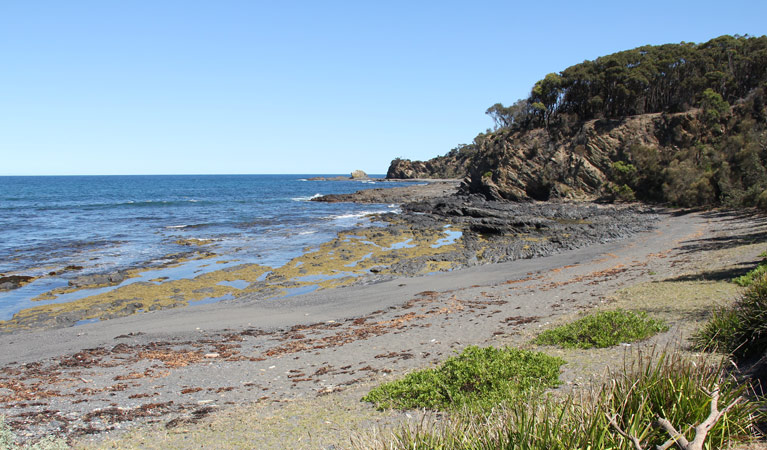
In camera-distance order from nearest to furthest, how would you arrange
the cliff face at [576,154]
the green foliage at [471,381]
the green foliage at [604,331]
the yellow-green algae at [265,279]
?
the green foliage at [471,381] → the green foliage at [604,331] → the yellow-green algae at [265,279] → the cliff face at [576,154]

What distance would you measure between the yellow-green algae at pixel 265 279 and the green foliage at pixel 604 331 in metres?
14.1

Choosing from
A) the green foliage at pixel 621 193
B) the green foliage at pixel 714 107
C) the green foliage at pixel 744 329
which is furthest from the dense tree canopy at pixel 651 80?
the green foliage at pixel 744 329

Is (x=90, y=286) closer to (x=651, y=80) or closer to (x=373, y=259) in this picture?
(x=373, y=259)

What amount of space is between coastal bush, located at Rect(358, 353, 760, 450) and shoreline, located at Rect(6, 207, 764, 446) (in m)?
4.93

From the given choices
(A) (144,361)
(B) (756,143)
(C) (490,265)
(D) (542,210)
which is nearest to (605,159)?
(D) (542,210)

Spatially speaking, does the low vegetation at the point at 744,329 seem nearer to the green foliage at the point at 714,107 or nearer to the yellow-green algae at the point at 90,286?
the yellow-green algae at the point at 90,286

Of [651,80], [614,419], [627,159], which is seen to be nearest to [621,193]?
[627,159]

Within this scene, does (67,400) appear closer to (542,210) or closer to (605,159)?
(542,210)

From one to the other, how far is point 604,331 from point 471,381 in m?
3.52

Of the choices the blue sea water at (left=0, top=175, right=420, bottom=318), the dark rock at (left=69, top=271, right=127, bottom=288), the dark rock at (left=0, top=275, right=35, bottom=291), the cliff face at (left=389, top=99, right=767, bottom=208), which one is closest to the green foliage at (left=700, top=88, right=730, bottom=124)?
the cliff face at (left=389, top=99, right=767, bottom=208)

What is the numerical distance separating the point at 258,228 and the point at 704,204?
138 feet

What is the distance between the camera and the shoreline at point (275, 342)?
875cm

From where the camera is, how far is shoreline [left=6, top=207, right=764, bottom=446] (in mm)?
8750

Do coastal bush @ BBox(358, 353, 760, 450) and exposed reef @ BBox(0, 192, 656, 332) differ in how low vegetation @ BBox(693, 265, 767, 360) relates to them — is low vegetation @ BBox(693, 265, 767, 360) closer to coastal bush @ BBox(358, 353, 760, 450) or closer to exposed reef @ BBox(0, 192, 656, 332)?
coastal bush @ BBox(358, 353, 760, 450)
